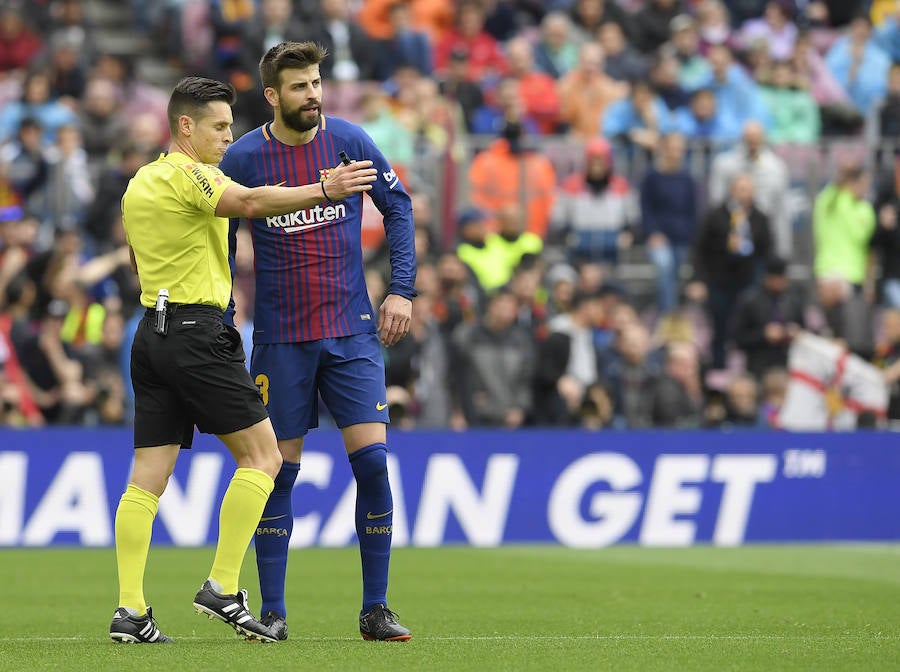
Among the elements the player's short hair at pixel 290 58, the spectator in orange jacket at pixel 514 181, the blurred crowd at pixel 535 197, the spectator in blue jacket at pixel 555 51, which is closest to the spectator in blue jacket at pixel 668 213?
the blurred crowd at pixel 535 197

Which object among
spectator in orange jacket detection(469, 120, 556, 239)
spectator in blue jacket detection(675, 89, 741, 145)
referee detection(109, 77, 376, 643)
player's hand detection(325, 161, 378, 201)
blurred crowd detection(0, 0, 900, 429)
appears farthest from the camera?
spectator in blue jacket detection(675, 89, 741, 145)

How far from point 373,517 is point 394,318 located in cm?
94

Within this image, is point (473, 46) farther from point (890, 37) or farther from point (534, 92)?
point (890, 37)

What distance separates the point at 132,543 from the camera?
783 centimetres

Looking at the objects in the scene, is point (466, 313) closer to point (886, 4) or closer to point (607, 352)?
point (607, 352)

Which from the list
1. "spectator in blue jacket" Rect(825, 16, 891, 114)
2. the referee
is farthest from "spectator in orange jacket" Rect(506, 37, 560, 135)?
the referee

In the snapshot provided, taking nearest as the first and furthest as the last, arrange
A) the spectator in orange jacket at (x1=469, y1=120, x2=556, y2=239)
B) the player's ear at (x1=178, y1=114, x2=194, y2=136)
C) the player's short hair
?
1. the player's ear at (x1=178, y1=114, x2=194, y2=136)
2. the player's short hair
3. the spectator in orange jacket at (x1=469, y1=120, x2=556, y2=239)

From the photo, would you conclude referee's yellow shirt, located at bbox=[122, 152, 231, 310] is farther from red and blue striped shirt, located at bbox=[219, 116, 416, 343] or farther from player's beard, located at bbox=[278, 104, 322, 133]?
player's beard, located at bbox=[278, 104, 322, 133]

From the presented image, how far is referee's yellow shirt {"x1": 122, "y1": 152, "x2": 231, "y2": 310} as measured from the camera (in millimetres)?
7805

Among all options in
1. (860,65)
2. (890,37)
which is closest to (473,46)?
(860,65)

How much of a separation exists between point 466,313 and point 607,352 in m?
1.43

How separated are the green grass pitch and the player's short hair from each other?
262 cm

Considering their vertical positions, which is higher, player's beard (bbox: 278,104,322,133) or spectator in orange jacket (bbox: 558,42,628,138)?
player's beard (bbox: 278,104,322,133)

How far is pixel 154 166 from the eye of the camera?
310 inches
